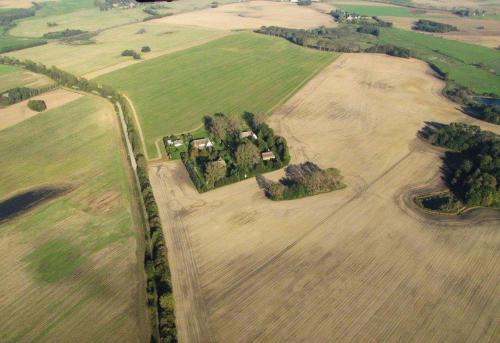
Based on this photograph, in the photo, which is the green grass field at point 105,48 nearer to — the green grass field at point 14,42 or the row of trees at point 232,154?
the green grass field at point 14,42

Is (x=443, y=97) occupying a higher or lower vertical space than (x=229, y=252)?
higher

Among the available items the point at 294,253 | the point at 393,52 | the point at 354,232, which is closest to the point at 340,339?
the point at 294,253

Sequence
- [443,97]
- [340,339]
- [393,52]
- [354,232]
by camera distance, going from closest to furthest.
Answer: [340,339], [354,232], [443,97], [393,52]

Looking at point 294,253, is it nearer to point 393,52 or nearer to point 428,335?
point 428,335

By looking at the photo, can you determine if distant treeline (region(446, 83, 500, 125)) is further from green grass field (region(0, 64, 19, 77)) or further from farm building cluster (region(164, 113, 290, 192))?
green grass field (region(0, 64, 19, 77))

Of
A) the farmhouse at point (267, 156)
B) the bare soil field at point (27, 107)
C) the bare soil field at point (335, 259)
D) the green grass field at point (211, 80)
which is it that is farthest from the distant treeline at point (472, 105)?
the bare soil field at point (27, 107)

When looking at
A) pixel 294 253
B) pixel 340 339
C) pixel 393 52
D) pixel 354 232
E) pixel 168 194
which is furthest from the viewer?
pixel 393 52
